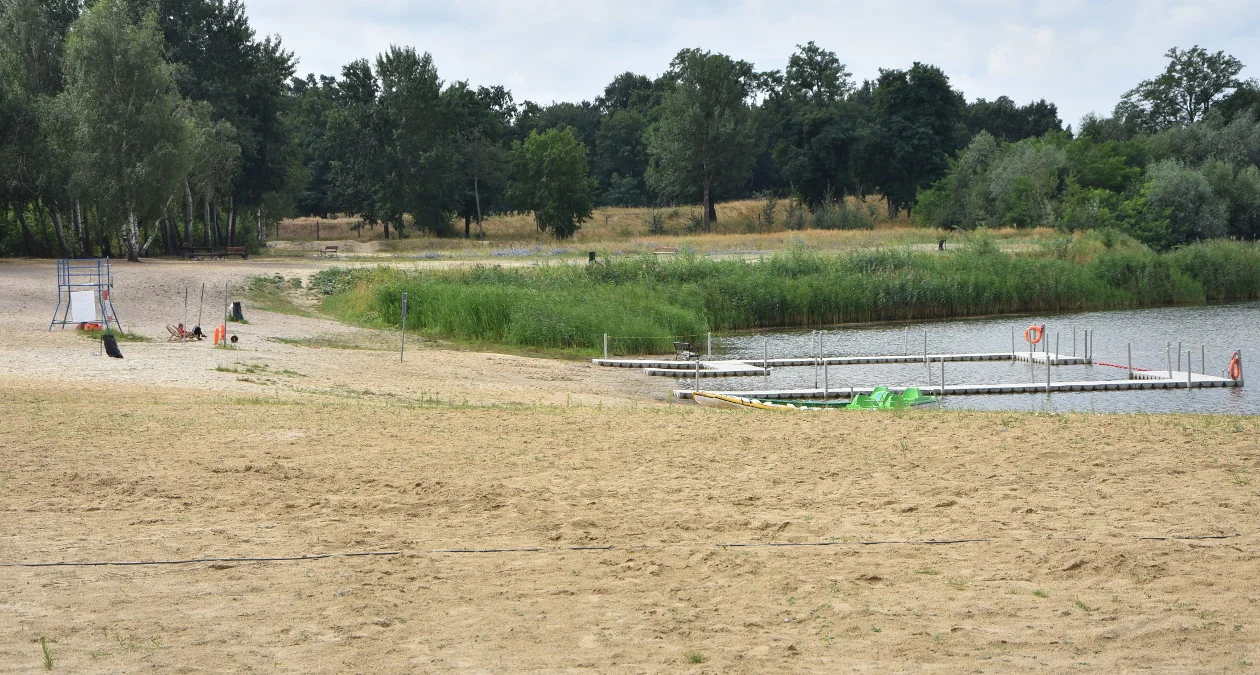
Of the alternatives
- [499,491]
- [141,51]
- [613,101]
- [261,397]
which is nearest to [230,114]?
[141,51]

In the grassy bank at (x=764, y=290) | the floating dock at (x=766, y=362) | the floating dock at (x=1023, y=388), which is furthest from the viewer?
the grassy bank at (x=764, y=290)

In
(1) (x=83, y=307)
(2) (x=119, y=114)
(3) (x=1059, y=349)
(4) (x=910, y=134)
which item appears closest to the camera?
(1) (x=83, y=307)

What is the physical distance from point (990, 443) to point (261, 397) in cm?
1047

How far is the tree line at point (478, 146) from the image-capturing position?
→ 151ft

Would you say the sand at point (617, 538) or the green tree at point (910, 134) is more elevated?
the green tree at point (910, 134)

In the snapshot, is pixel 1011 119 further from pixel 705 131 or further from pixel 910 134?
pixel 705 131

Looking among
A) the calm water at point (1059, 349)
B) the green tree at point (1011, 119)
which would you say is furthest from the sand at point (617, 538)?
the green tree at point (1011, 119)

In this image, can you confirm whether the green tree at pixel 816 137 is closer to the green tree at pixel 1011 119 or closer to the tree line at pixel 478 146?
the tree line at pixel 478 146

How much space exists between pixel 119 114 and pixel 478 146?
36.8 m

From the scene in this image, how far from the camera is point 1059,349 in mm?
33188

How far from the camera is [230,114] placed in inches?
2232

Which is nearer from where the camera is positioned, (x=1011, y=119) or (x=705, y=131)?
(x=705, y=131)

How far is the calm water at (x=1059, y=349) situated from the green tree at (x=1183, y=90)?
214ft

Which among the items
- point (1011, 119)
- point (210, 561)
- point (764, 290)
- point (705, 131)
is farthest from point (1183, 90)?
point (210, 561)
